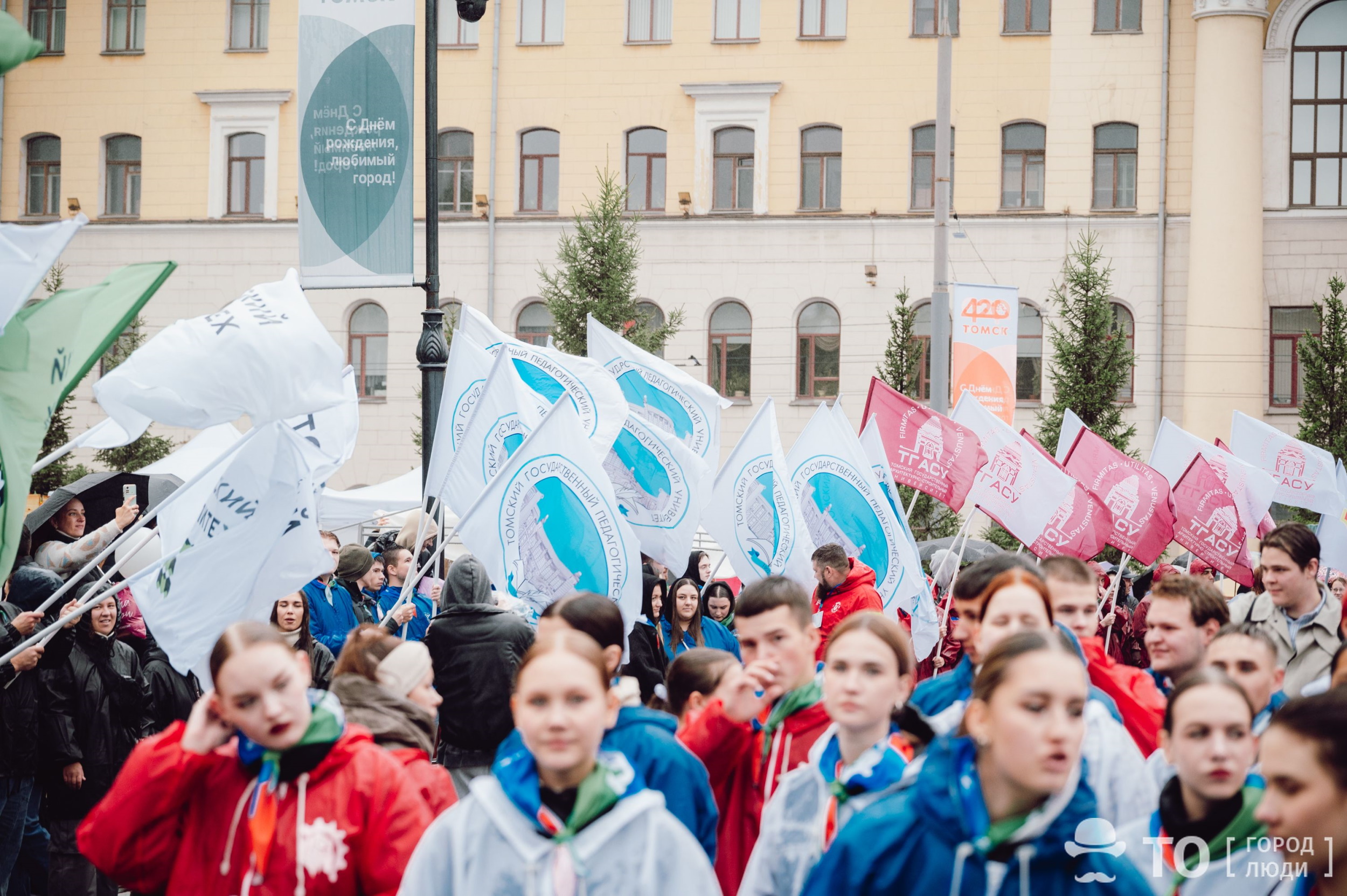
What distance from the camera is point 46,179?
32969 mm

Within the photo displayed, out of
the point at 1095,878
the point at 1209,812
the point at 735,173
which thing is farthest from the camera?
the point at 735,173

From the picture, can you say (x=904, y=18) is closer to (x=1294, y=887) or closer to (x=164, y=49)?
(x=164, y=49)

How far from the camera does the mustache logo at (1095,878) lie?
9.46ft

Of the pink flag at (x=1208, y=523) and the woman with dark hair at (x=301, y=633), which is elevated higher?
the pink flag at (x=1208, y=523)

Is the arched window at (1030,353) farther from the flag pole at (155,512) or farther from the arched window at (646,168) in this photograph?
the flag pole at (155,512)

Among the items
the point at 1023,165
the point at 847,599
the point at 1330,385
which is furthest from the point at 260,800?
the point at 1023,165

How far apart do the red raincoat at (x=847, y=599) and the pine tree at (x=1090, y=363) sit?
56.5ft

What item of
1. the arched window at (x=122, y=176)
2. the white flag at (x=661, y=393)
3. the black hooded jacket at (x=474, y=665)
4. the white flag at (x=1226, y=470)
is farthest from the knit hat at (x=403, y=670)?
the arched window at (x=122, y=176)

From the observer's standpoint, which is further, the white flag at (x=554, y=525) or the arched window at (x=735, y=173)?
the arched window at (x=735, y=173)

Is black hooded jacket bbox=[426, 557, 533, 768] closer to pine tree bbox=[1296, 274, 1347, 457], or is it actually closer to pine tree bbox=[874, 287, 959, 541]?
pine tree bbox=[874, 287, 959, 541]

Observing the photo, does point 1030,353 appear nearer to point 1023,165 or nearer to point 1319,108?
point 1023,165

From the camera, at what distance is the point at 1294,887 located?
316cm

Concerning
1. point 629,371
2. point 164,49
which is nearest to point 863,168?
point 164,49

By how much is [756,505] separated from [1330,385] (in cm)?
1986
